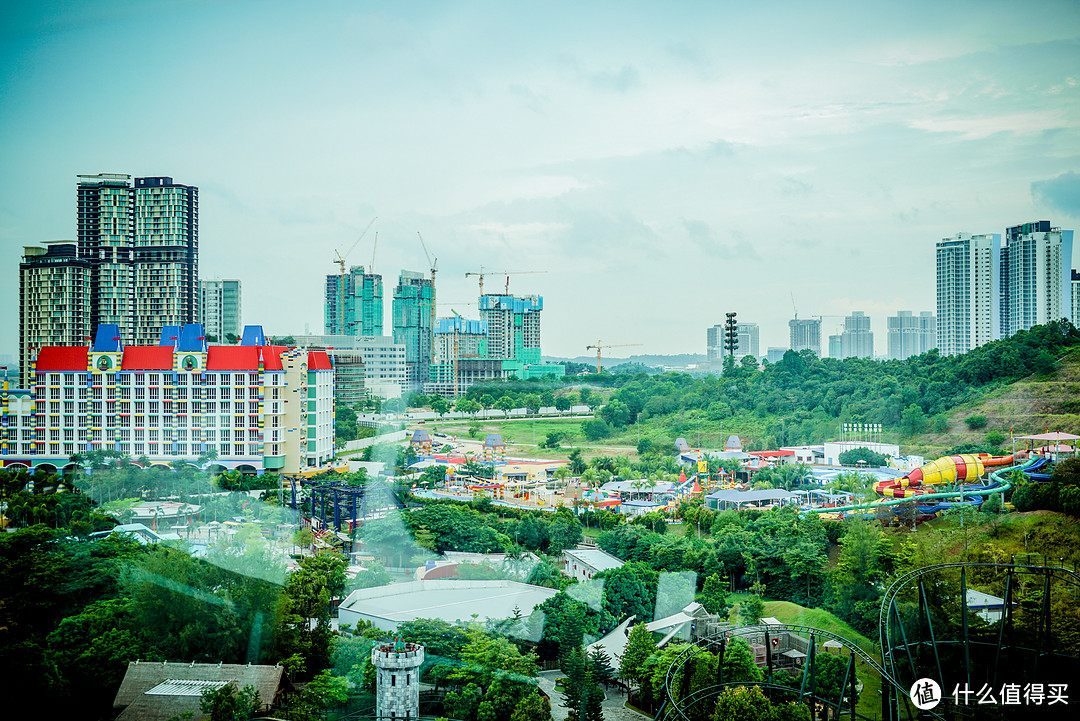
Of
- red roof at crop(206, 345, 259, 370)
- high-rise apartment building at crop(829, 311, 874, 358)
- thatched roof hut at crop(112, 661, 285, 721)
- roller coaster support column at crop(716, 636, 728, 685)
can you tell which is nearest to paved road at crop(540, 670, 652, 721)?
roller coaster support column at crop(716, 636, 728, 685)

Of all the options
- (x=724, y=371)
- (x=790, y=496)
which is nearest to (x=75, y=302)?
(x=790, y=496)

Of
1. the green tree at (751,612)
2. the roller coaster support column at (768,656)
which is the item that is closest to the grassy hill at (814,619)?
the green tree at (751,612)

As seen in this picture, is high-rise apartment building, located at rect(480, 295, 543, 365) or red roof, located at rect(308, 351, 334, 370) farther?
high-rise apartment building, located at rect(480, 295, 543, 365)

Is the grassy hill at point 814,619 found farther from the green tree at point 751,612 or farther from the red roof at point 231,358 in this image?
the red roof at point 231,358

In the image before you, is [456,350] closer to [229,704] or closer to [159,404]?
[159,404]

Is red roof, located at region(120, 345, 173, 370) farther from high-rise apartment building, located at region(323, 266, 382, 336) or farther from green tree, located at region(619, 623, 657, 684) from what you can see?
green tree, located at region(619, 623, 657, 684)

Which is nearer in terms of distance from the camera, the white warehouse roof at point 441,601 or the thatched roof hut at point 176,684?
the thatched roof hut at point 176,684
